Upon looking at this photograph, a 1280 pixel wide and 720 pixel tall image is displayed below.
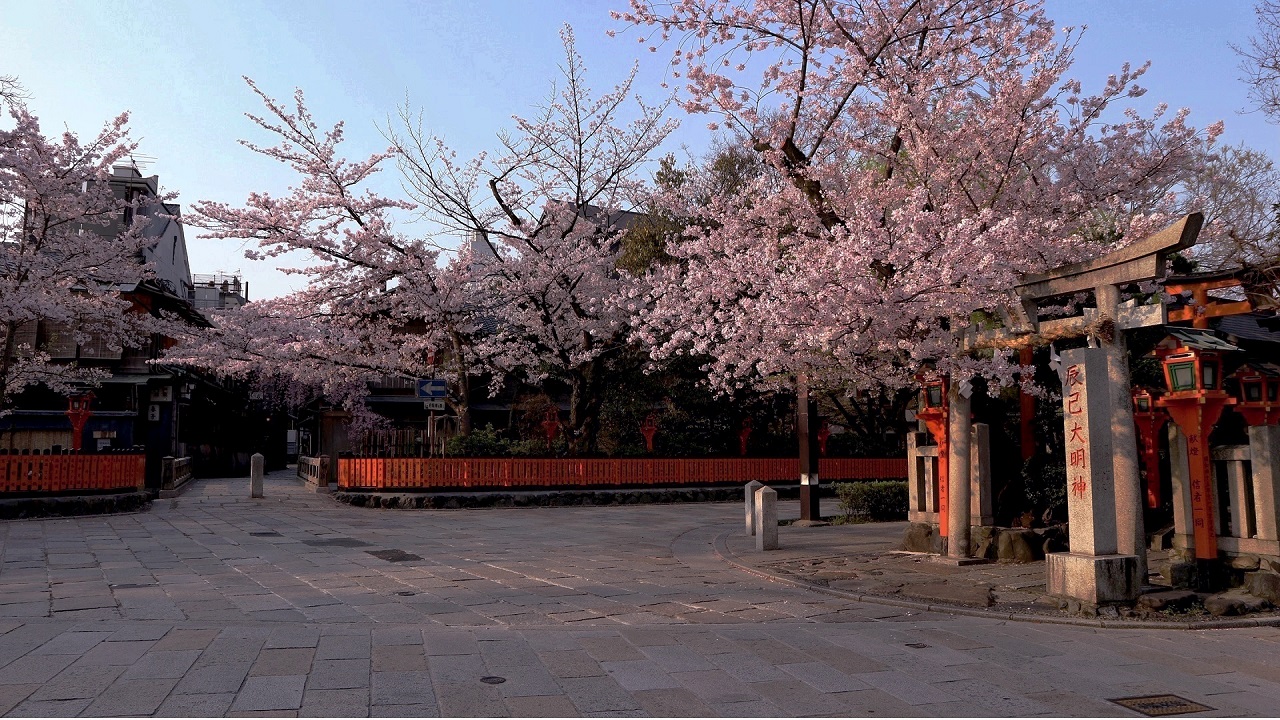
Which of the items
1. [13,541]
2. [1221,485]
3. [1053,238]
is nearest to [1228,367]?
[1221,485]

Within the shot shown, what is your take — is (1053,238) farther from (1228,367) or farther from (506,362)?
(506,362)

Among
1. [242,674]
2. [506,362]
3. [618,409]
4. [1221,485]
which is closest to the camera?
[242,674]

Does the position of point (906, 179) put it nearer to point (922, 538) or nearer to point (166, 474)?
point (922, 538)

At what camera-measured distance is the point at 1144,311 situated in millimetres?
8273

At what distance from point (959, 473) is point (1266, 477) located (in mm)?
3351

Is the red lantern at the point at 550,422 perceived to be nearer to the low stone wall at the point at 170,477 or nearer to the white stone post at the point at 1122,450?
the low stone wall at the point at 170,477

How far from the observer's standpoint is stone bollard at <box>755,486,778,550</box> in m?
13.0

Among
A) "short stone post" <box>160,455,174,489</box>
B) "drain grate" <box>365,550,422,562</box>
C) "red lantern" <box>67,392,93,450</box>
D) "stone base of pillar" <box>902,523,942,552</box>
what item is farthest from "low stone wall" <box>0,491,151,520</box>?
"stone base of pillar" <box>902,523,942,552</box>

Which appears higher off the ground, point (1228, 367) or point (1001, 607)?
point (1228, 367)

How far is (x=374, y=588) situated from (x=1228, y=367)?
10950mm

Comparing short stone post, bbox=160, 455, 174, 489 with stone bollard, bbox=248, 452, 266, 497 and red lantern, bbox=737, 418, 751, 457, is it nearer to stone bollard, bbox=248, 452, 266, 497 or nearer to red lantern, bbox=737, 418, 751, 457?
stone bollard, bbox=248, 452, 266, 497

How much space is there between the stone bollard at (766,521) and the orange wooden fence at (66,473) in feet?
51.3

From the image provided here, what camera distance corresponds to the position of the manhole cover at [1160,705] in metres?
5.17

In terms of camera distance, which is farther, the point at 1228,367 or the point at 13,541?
the point at 13,541
